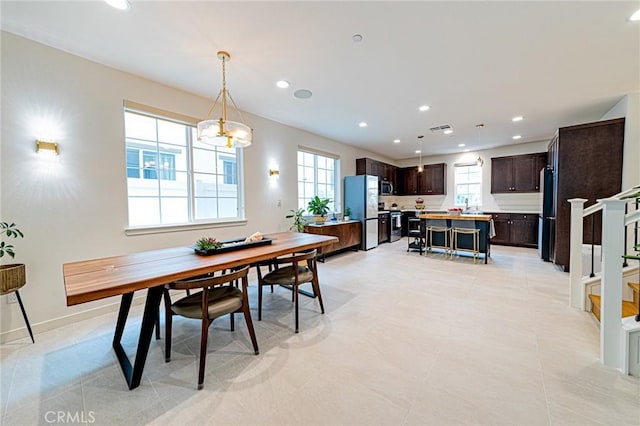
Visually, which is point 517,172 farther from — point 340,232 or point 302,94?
point 302,94

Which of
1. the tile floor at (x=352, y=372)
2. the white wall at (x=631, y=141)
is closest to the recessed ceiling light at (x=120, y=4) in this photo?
the tile floor at (x=352, y=372)

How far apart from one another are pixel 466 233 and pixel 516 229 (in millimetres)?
2313

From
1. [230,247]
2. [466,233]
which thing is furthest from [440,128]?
[230,247]

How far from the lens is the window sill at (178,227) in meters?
3.00

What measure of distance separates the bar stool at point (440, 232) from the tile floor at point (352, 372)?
242cm

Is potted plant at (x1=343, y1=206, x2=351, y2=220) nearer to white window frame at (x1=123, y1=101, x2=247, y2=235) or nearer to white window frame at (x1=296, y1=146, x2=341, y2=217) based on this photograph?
white window frame at (x1=296, y1=146, x2=341, y2=217)

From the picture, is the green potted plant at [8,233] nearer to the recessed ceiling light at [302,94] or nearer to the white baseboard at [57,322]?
the white baseboard at [57,322]

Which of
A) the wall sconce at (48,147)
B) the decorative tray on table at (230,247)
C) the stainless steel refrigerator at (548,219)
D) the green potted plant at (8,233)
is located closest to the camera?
the green potted plant at (8,233)

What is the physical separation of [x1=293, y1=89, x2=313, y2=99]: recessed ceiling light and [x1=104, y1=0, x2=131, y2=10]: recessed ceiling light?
189 cm

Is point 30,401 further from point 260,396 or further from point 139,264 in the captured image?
point 260,396

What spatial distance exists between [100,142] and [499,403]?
164 inches

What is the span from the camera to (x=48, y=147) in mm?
2430

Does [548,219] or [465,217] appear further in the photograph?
[465,217]

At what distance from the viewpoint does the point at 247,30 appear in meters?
2.20
